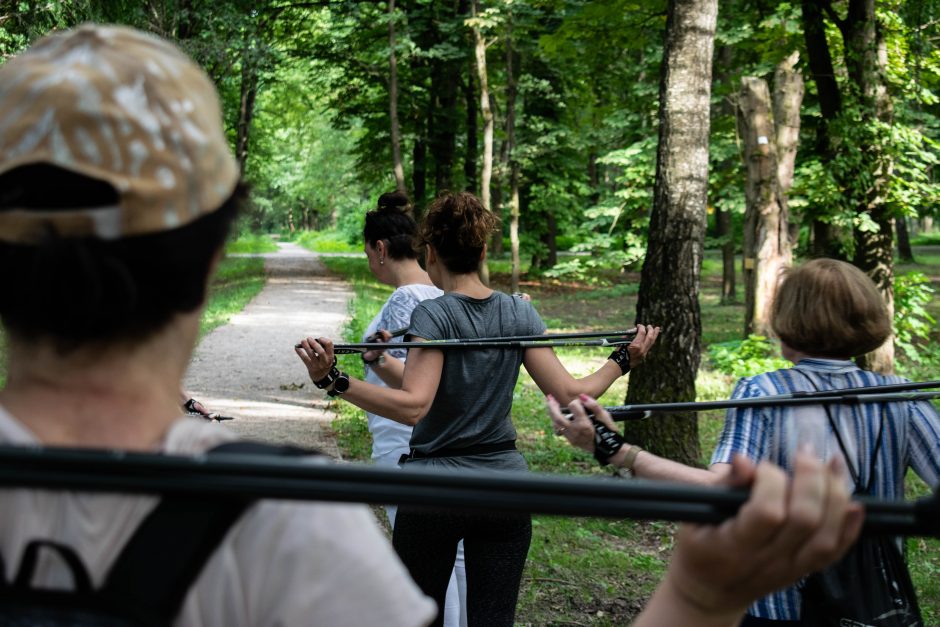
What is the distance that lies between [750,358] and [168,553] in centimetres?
1265

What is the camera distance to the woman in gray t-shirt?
12.6 ft

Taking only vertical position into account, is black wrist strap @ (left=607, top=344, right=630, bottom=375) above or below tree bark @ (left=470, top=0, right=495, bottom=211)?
below

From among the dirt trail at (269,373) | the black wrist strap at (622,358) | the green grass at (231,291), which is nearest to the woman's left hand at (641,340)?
the black wrist strap at (622,358)

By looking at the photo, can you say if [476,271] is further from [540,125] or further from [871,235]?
[540,125]

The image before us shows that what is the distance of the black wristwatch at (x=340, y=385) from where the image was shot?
4184mm

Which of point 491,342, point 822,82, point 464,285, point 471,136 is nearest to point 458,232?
point 464,285

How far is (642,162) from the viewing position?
22.0 m

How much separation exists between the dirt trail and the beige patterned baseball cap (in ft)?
26.8

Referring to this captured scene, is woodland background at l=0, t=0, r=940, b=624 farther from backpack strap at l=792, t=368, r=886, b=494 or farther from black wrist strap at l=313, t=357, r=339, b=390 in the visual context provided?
black wrist strap at l=313, t=357, r=339, b=390

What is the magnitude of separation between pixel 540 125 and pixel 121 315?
29536mm

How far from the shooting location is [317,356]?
4.22 m

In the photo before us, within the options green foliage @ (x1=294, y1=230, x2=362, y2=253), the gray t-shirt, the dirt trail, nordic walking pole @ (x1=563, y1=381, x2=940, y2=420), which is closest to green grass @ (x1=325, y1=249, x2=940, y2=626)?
the dirt trail

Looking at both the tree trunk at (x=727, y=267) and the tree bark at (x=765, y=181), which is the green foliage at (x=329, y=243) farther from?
the tree bark at (x=765, y=181)

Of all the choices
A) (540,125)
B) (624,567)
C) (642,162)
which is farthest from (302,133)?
(624,567)
